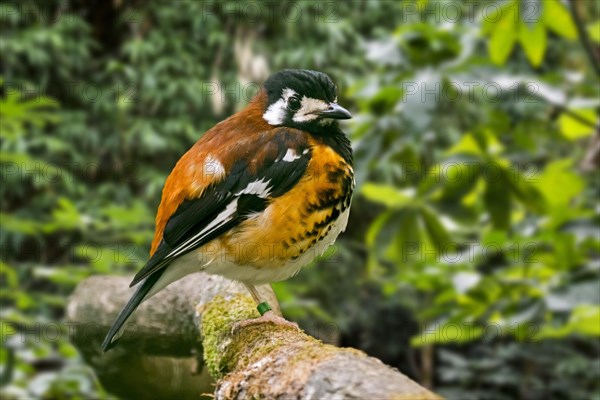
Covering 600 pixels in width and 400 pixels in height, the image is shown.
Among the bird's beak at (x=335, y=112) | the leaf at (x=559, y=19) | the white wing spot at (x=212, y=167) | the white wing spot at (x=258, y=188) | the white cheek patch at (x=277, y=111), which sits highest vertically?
the leaf at (x=559, y=19)

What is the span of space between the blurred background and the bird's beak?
749 millimetres

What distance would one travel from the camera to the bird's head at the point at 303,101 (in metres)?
2.03

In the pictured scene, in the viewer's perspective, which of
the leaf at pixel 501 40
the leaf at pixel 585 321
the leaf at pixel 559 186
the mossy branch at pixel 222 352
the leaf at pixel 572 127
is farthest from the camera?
the leaf at pixel 572 127

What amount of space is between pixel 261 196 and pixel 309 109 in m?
0.27

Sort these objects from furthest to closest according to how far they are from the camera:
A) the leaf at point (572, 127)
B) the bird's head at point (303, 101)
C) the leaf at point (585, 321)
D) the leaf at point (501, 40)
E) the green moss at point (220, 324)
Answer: the leaf at point (572, 127) → the leaf at point (501, 40) → the leaf at point (585, 321) → the bird's head at point (303, 101) → the green moss at point (220, 324)

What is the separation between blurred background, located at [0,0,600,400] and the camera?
2.96m

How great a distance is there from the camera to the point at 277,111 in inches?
83.3

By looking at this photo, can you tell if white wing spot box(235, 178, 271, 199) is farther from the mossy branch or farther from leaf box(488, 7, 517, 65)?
leaf box(488, 7, 517, 65)

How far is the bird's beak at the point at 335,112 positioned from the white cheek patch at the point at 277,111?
0.10 meters

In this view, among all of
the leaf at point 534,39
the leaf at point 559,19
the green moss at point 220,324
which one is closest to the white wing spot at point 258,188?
the green moss at point 220,324

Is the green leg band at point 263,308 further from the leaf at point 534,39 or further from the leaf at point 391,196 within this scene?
the leaf at point 534,39

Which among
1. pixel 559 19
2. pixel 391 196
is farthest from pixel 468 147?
pixel 559 19

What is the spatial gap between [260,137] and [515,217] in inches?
72.6

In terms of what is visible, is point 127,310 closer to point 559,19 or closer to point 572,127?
A: point 559,19
